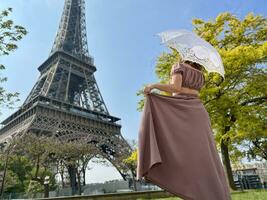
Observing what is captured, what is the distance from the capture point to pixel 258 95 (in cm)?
1092

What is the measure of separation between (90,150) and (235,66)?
59.8 feet

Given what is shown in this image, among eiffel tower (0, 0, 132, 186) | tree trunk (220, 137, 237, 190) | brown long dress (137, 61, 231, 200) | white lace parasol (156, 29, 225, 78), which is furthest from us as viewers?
eiffel tower (0, 0, 132, 186)

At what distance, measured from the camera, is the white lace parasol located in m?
2.97

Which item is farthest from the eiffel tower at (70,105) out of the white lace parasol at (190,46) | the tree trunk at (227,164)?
the white lace parasol at (190,46)

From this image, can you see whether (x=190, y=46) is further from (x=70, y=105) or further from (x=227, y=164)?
(x=70, y=105)

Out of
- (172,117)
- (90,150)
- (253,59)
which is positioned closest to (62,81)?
(90,150)

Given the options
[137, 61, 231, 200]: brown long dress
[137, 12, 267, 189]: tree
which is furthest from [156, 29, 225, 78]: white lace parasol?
[137, 12, 267, 189]: tree

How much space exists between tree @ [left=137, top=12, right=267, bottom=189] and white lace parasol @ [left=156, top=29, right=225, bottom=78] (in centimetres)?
680

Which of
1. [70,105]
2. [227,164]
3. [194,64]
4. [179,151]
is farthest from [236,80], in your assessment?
[70,105]

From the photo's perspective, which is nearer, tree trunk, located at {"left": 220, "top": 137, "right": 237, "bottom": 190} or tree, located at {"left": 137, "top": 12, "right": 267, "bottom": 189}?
tree, located at {"left": 137, "top": 12, "right": 267, "bottom": 189}

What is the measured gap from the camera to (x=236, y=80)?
10.6m

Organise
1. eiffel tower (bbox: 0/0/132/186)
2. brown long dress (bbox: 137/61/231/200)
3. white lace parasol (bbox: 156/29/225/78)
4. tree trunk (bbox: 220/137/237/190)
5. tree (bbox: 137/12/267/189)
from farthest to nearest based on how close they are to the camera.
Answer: eiffel tower (bbox: 0/0/132/186)
tree trunk (bbox: 220/137/237/190)
tree (bbox: 137/12/267/189)
white lace parasol (bbox: 156/29/225/78)
brown long dress (bbox: 137/61/231/200)

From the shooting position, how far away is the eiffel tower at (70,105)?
1225 inches

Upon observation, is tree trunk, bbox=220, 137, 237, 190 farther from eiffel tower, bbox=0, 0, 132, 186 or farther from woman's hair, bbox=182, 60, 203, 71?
eiffel tower, bbox=0, 0, 132, 186
